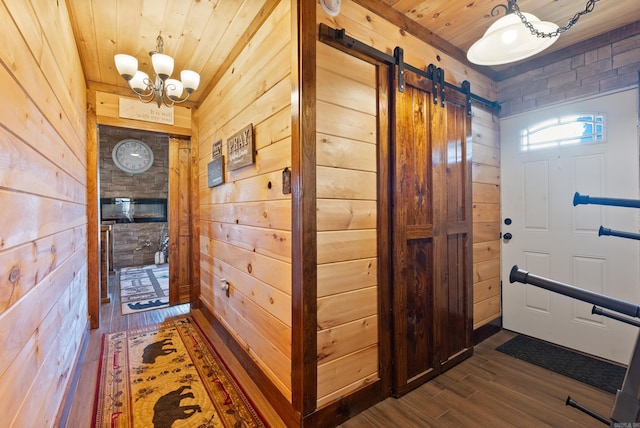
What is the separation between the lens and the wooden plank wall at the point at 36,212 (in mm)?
919

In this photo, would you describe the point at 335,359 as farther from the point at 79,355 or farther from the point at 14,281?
the point at 79,355

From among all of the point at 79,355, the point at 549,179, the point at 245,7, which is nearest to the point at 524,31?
the point at 549,179

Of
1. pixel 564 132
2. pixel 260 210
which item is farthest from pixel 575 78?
pixel 260 210

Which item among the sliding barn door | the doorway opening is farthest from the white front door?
the doorway opening

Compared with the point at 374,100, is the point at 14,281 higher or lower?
lower

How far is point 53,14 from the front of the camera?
1.54 metres

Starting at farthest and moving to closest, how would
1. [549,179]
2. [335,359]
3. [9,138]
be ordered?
[549,179]
[335,359]
[9,138]

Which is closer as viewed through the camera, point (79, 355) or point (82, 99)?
point (79, 355)

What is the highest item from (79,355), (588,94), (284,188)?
(588,94)

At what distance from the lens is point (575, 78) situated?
2428 millimetres

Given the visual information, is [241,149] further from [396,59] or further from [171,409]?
[171,409]

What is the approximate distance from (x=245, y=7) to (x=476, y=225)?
2.53 meters

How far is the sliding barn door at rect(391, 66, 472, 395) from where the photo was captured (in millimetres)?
1894

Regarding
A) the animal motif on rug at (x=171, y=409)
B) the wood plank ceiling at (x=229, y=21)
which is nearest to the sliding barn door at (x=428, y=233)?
the wood plank ceiling at (x=229, y=21)
